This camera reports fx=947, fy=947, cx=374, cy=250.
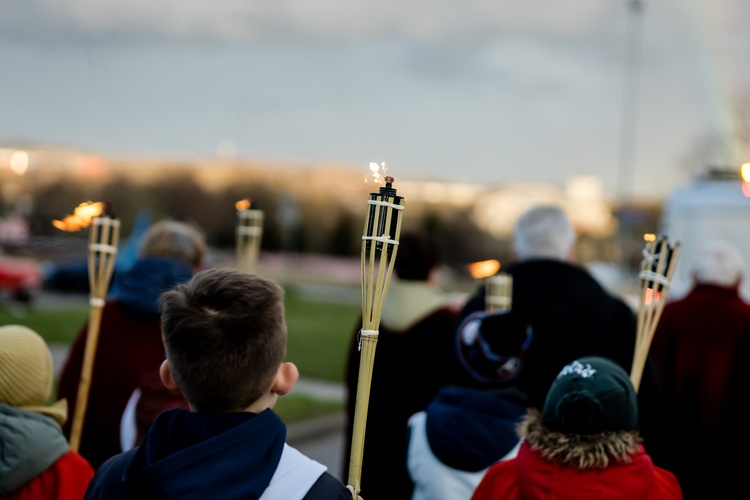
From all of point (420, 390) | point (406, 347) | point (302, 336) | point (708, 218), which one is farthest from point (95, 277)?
point (302, 336)

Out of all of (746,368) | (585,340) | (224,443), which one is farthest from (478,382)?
(746,368)

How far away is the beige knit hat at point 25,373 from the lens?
305 cm

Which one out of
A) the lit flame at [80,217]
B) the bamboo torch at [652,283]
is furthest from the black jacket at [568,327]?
the lit flame at [80,217]

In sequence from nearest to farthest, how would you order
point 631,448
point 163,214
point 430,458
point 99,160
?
point 631,448
point 430,458
point 99,160
point 163,214

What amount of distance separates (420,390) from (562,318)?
129cm

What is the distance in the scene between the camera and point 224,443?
194cm

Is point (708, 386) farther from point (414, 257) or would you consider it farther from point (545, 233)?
point (414, 257)

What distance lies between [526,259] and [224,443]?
286cm

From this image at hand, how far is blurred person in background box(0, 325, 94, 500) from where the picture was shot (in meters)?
2.87

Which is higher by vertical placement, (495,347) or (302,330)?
(495,347)

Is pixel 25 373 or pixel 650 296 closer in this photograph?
pixel 25 373

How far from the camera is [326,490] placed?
196 cm

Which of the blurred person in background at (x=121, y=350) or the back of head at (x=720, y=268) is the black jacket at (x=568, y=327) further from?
the back of head at (x=720, y=268)

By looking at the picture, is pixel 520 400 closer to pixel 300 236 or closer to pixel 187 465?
pixel 187 465
